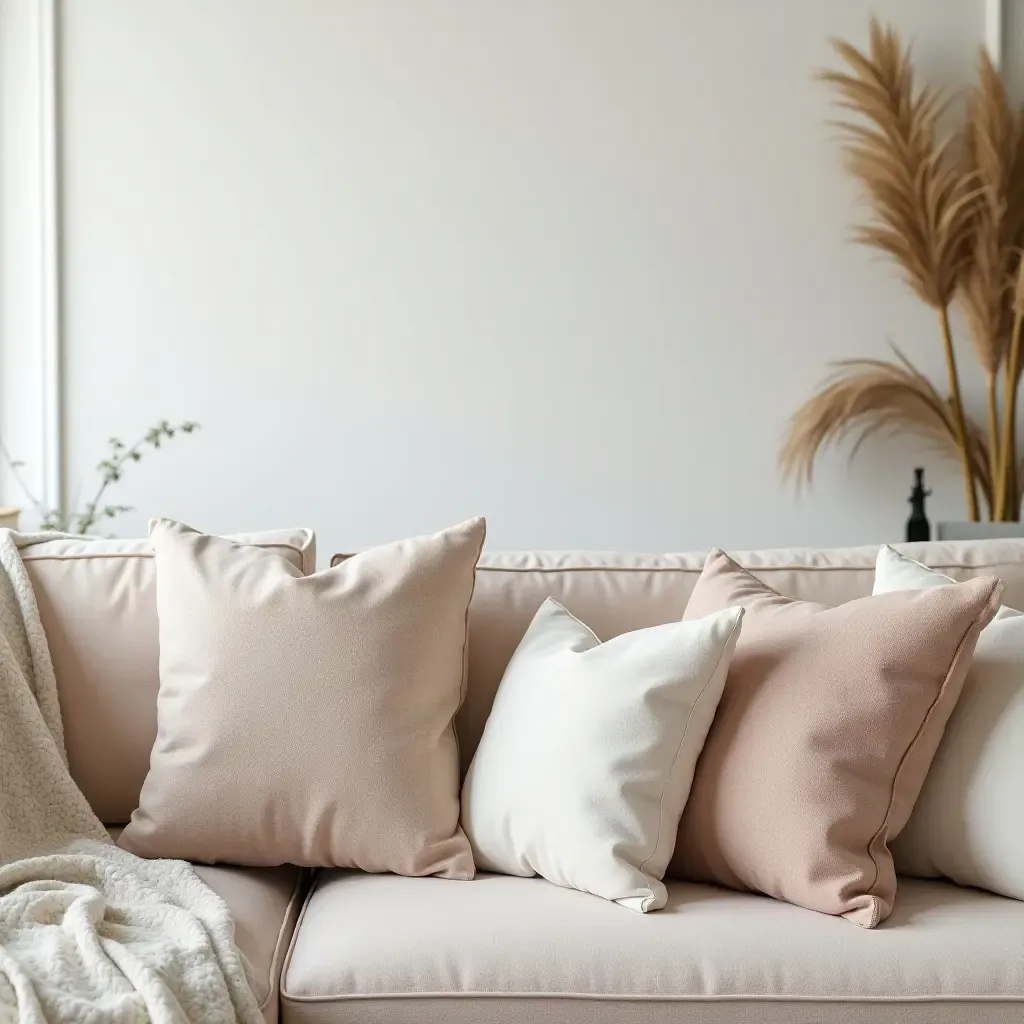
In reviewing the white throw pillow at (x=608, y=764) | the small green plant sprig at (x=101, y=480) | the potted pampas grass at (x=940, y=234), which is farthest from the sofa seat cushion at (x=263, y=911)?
the potted pampas grass at (x=940, y=234)

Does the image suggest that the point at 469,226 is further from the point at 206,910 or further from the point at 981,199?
the point at 206,910

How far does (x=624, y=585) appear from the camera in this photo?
184 centimetres

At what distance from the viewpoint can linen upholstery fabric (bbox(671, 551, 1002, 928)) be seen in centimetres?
138

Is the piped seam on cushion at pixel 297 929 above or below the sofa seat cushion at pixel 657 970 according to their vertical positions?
below

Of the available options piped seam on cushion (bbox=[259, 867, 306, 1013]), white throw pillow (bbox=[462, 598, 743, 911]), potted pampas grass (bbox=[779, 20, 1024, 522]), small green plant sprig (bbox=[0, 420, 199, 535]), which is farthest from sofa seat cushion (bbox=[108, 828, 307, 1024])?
potted pampas grass (bbox=[779, 20, 1024, 522])

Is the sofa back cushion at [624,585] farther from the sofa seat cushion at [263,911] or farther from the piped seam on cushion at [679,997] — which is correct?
the piped seam on cushion at [679,997]

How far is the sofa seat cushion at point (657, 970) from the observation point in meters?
1.26

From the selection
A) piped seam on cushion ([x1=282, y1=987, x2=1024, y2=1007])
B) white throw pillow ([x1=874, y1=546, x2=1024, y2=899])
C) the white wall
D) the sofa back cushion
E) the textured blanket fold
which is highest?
the white wall

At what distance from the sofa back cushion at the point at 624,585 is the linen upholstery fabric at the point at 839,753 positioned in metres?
0.33

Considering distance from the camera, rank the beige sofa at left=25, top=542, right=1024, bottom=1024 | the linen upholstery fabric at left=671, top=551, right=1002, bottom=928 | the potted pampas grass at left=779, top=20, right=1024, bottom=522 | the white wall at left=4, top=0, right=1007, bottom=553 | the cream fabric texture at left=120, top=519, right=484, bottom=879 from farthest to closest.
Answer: the white wall at left=4, top=0, right=1007, bottom=553
the potted pampas grass at left=779, top=20, right=1024, bottom=522
the cream fabric texture at left=120, top=519, right=484, bottom=879
the linen upholstery fabric at left=671, top=551, right=1002, bottom=928
the beige sofa at left=25, top=542, right=1024, bottom=1024

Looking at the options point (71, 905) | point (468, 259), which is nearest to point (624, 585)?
point (71, 905)

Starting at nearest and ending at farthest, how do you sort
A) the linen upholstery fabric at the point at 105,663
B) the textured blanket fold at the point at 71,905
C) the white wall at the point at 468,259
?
1. the textured blanket fold at the point at 71,905
2. the linen upholstery fabric at the point at 105,663
3. the white wall at the point at 468,259

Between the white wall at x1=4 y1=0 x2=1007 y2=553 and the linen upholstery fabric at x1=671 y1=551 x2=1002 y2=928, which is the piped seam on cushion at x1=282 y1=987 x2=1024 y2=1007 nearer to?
the linen upholstery fabric at x1=671 y1=551 x2=1002 y2=928

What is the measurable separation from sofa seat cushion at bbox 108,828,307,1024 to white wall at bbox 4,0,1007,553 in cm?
147
